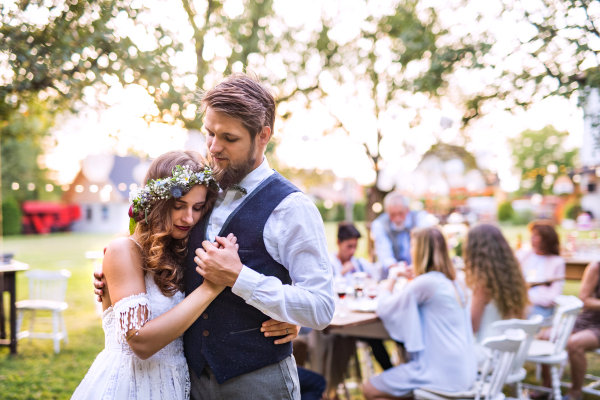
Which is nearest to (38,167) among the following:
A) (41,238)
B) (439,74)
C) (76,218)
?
(41,238)

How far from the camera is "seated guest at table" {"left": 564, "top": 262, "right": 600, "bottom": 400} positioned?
3.68m

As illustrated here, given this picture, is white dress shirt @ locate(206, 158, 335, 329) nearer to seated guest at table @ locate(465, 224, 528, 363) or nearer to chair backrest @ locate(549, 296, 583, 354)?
seated guest at table @ locate(465, 224, 528, 363)

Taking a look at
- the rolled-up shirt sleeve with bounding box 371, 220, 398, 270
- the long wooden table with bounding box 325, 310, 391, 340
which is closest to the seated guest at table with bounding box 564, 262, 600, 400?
the long wooden table with bounding box 325, 310, 391, 340

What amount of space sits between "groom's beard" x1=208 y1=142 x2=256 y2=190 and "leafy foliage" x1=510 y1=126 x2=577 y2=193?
3530 centimetres

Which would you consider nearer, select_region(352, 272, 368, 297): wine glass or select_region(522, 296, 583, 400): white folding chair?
select_region(522, 296, 583, 400): white folding chair

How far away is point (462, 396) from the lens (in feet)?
8.75

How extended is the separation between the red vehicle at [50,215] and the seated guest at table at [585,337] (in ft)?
56.0

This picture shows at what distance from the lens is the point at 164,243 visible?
1481 millimetres

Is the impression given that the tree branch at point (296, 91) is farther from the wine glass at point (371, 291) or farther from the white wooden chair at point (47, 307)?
the white wooden chair at point (47, 307)

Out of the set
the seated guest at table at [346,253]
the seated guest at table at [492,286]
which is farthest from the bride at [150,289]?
the seated guest at table at [346,253]

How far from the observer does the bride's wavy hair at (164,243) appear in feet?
4.74

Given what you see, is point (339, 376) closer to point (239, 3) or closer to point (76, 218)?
point (239, 3)

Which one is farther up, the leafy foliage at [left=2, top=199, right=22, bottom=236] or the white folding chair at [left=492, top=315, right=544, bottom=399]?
the leafy foliage at [left=2, top=199, right=22, bottom=236]

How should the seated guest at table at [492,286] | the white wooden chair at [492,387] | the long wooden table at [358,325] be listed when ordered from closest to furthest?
the white wooden chair at [492,387], the long wooden table at [358,325], the seated guest at table at [492,286]
